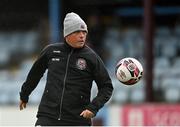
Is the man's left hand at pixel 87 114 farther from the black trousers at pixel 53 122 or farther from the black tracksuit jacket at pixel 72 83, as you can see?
the black trousers at pixel 53 122

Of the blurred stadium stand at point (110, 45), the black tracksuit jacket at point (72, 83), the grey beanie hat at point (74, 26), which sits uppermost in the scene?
the blurred stadium stand at point (110, 45)

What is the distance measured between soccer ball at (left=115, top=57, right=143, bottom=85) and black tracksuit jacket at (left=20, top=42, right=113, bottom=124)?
1.24 ft

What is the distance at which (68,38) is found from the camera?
6.82 meters

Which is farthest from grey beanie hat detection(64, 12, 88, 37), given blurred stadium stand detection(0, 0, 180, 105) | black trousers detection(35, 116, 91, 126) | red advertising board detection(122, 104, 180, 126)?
blurred stadium stand detection(0, 0, 180, 105)

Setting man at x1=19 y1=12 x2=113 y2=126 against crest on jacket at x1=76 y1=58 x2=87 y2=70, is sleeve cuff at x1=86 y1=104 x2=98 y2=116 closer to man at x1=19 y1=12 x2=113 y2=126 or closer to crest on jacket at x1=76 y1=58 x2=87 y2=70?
man at x1=19 y1=12 x2=113 y2=126

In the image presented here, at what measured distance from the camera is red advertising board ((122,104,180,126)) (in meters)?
11.6

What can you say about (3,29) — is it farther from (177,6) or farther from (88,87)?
(88,87)

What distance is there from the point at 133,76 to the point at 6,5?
10.8 m

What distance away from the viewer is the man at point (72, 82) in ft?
22.1

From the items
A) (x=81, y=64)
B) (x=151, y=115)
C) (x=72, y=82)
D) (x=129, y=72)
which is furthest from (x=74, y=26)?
(x=151, y=115)

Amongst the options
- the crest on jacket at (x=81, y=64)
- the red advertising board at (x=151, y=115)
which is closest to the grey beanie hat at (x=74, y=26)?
the crest on jacket at (x=81, y=64)

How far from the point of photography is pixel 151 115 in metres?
11.7

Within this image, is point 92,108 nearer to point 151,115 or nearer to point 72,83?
point 72,83

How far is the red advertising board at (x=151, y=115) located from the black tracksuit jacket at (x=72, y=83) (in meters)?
4.84
